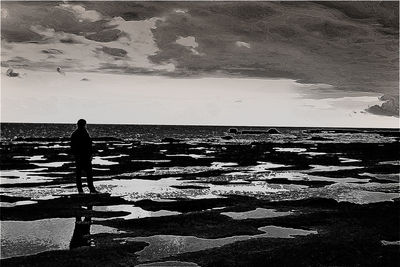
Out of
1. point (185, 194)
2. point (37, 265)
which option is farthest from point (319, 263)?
point (185, 194)

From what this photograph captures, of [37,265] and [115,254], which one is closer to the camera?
[37,265]

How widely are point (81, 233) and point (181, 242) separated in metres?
2.61

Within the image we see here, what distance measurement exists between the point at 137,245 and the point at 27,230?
3345mm

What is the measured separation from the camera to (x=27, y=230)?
11.5m

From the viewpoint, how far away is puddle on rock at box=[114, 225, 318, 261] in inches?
370

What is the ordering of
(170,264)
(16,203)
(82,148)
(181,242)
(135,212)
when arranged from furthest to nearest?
(82,148) → (16,203) → (135,212) → (181,242) → (170,264)

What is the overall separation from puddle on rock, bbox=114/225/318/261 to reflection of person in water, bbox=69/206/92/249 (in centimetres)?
80

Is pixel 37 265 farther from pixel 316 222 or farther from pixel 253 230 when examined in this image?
pixel 316 222

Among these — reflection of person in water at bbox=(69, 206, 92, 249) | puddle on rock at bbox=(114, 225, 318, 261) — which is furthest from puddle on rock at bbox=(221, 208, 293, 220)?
reflection of person in water at bbox=(69, 206, 92, 249)

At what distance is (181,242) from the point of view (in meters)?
10.4

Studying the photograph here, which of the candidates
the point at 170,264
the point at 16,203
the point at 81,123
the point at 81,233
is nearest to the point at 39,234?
the point at 81,233

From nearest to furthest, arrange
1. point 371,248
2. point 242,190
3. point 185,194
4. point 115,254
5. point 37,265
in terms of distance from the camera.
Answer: point 37,265 < point 115,254 < point 371,248 < point 185,194 < point 242,190

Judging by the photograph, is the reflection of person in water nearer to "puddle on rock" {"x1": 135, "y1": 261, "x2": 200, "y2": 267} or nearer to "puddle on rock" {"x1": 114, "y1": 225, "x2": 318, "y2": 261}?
"puddle on rock" {"x1": 114, "y1": 225, "x2": 318, "y2": 261}

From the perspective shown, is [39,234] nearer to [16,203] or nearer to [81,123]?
[16,203]
